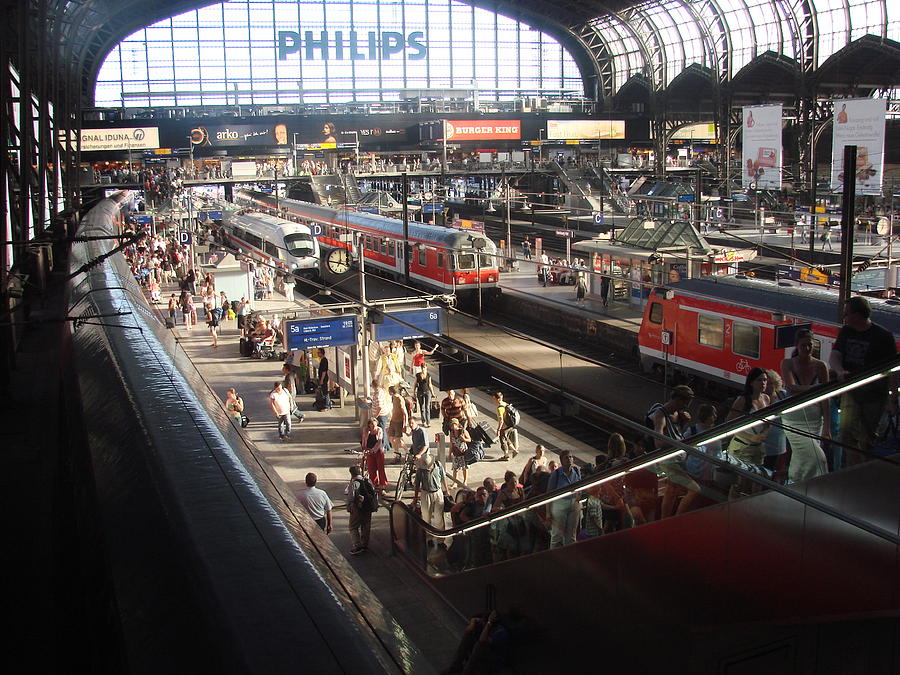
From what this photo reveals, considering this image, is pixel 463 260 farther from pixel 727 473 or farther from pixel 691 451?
pixel 691 451

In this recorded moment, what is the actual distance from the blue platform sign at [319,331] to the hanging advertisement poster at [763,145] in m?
23.7

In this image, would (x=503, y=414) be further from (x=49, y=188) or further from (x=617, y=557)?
(x=49, y=188)

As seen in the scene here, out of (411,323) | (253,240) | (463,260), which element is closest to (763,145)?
(463,260)

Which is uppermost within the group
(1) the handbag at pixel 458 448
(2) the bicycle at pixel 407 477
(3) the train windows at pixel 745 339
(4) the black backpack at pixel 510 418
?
(3) the train windows at pixel 745 339

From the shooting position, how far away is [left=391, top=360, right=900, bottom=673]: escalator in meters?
5.88

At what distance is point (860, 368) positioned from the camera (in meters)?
6.59

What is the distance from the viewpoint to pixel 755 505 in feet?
20.8

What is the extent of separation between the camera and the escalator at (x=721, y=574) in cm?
588

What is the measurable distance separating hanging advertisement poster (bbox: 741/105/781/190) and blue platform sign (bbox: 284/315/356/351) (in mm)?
23672

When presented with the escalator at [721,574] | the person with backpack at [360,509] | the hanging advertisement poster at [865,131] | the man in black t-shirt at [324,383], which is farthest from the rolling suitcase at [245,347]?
the hanging advertisement poster at [865,131]

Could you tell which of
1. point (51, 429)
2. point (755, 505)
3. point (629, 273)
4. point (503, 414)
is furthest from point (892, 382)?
point (629, 273)

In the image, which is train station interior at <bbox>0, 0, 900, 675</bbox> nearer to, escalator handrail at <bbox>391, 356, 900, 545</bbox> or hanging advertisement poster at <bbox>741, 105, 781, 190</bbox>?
escalator handrail at <bbox>391, 356, 900, 545</bbox>

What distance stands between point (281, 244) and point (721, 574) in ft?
95.0

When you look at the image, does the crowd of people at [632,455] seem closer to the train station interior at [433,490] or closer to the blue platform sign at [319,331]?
the train station interior at [433,490]
